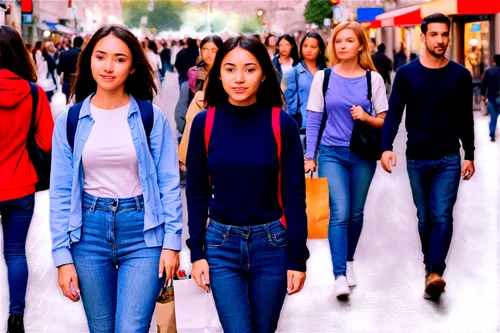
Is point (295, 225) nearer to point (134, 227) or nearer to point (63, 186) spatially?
point (134, 227)

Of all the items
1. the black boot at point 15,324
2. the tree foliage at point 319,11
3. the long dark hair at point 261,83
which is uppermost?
the tree foliage at point 319,11

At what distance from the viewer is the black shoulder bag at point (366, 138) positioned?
689 cm

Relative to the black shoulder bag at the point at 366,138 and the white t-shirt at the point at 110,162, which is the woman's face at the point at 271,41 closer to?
the black shoulder bag at the point at 366,138

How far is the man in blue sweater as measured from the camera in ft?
21.7

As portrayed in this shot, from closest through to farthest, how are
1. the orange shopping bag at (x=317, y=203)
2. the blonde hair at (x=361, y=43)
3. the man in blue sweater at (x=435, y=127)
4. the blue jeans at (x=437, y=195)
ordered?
the orange shopping bag at (x=317, y=203) → the man in blue sweater at (x=435, y=127) → the blue jeans at (x=437, y=195) → the blonde hair at (x=361, y=43)

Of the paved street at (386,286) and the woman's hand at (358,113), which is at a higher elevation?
the woman's hand at (358,113)

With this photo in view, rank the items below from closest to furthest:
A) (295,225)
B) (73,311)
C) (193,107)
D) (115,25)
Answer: (295,225), (115,25), (73,311), (193,107)

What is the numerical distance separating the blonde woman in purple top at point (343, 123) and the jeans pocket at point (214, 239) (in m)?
2.90

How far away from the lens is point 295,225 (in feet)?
12.9

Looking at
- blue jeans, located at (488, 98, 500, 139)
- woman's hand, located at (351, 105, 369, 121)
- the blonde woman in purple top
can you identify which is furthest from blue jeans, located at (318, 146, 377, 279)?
blue jeans, located at (488, 98, 500, 139)

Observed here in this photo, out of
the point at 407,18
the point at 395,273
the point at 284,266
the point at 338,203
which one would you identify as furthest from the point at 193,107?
the point at 407,18

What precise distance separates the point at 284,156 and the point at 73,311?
128 inches

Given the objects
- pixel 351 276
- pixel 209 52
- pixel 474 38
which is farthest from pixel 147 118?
pixel 474 38

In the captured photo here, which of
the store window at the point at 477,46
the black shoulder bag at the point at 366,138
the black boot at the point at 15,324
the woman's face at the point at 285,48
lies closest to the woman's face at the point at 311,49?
the woman's face at the point at 285,48
